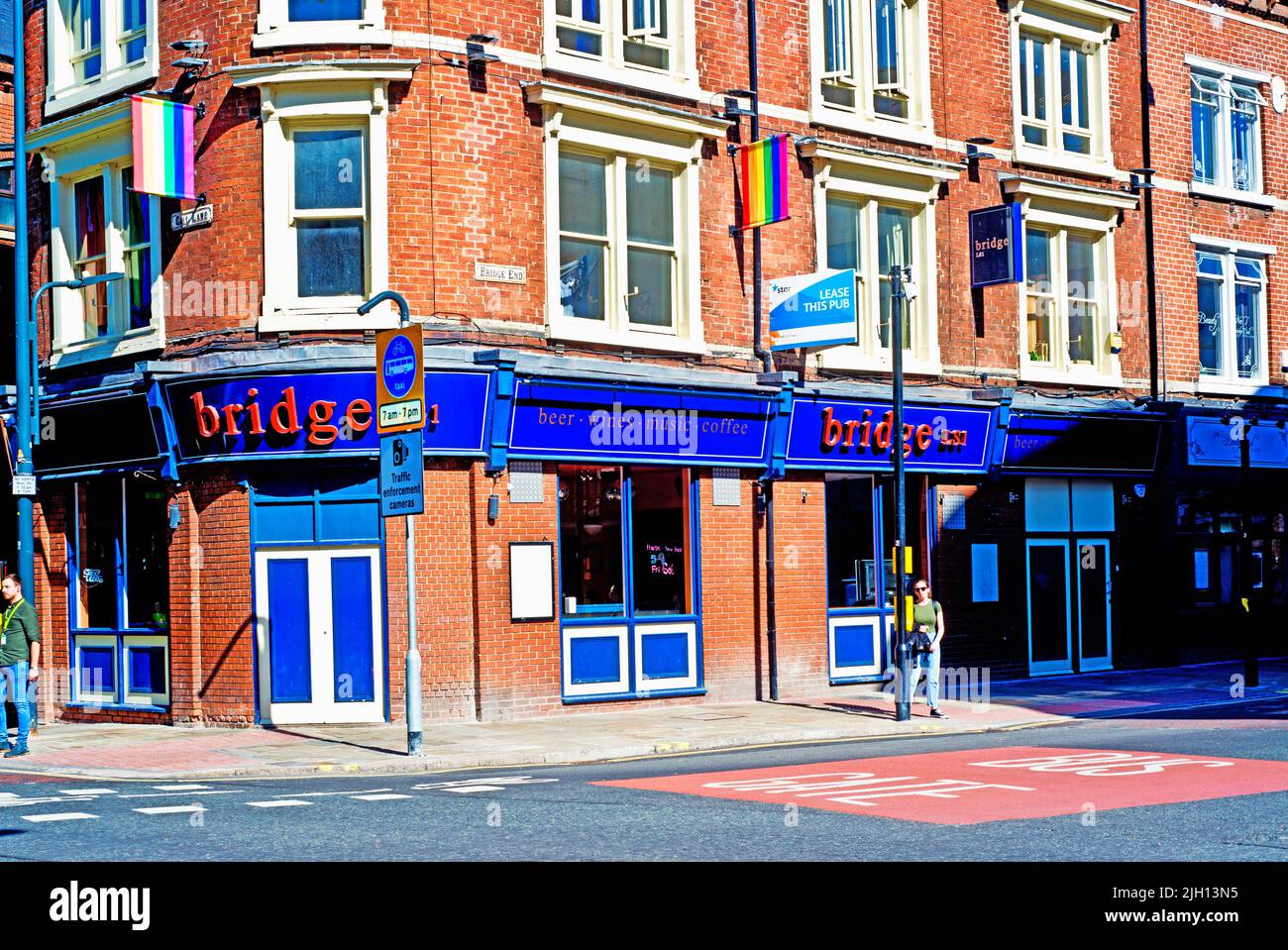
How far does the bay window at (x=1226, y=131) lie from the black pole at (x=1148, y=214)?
1406mm

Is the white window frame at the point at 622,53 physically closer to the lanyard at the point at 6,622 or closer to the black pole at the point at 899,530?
the black pole at the point at 899,530

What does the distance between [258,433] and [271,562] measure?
1668mm

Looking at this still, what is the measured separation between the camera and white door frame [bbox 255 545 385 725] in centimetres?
2064

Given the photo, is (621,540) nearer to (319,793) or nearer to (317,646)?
(317,646)

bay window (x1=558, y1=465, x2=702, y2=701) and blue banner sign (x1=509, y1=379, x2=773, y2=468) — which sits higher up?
blue banner sign (x1=509, y1=379, x2=773, y2=468)

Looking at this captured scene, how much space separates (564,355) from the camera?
2164cm

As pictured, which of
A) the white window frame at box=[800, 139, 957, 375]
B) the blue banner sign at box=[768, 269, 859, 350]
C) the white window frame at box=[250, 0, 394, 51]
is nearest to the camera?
the white window frame at box=[250, 0, 394, 51]

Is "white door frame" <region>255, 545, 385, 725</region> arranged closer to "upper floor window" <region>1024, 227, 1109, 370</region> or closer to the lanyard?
the lanyard

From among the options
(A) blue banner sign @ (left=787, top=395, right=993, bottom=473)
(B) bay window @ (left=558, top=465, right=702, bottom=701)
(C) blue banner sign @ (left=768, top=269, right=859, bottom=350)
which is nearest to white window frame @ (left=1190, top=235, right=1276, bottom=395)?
(A) blue banner sign @ (left=787, top=395, right=993, bottom=473)

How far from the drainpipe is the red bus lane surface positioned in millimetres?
13977

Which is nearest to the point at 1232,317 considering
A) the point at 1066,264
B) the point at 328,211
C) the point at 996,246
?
the point at 1066,264

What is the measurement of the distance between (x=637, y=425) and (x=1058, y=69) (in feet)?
37.0

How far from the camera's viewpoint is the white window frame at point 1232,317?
99.5 feet
